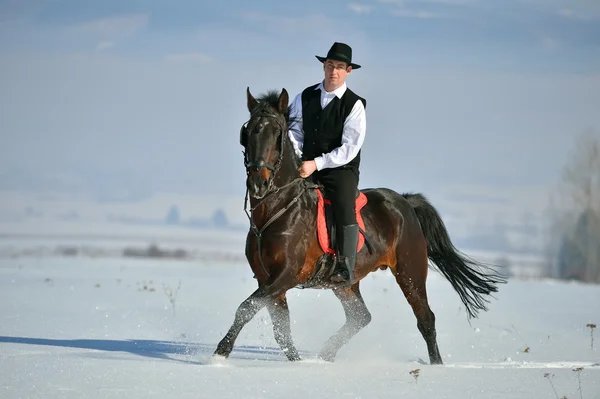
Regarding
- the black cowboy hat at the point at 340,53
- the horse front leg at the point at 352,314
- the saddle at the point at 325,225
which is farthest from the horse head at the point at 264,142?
the horse front leg at the point at 352,314

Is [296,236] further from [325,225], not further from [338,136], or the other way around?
[338,136]

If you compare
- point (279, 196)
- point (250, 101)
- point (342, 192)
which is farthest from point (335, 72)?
point (279, 196)

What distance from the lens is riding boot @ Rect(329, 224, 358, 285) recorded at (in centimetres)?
840

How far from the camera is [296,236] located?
8078mm

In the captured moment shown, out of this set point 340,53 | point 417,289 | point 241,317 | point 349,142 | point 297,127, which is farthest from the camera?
point 417,289

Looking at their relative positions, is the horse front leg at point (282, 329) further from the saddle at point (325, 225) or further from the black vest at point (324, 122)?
the black vest at point (324, 122)

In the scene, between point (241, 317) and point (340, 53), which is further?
point (340, 53)

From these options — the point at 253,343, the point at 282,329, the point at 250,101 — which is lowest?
the point at 253,343

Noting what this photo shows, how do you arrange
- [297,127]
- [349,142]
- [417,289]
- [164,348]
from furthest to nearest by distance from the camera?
[417,289] < [164,348] < [297,127] < [349,142]

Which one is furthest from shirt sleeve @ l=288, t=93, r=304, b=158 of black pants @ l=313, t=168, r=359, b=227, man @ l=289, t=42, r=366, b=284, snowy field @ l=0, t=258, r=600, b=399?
snowy field @ l=0, t=258, r=600, b=399

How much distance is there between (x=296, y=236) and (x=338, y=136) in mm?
1101

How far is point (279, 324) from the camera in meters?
8.38

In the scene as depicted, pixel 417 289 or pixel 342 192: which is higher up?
pixel 342 192

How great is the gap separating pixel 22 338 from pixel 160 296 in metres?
5.52
